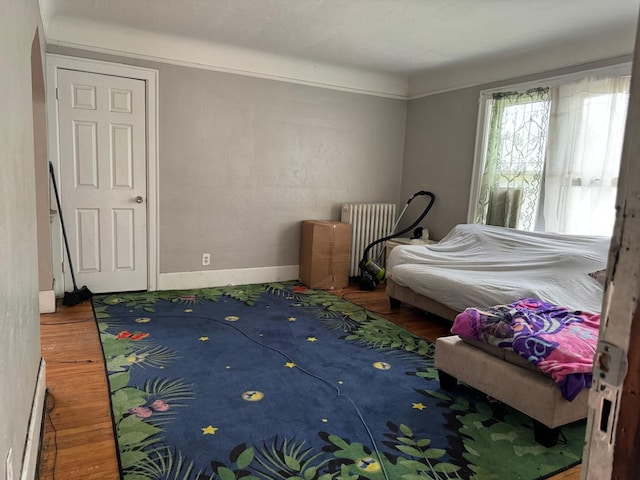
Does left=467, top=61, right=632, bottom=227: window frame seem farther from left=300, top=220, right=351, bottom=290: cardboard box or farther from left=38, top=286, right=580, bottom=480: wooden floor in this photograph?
left=38, top=286, right=580, bottom=480: wooden floor

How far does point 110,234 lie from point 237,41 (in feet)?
6.96

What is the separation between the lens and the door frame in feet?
12.0

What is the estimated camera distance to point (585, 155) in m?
3.51

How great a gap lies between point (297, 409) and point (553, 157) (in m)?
3.02

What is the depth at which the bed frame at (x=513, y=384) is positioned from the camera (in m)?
1.95

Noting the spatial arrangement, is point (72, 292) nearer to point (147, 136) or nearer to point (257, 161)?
point (147, 136)

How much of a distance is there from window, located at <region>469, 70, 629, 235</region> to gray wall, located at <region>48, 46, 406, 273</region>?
1.35 meters

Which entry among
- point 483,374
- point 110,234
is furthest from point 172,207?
point 483,374

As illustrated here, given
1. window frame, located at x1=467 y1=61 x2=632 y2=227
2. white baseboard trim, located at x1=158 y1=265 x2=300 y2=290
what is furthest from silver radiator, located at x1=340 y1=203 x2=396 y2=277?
window frame, located at x1=467 y1=61 x2=632 y2=227

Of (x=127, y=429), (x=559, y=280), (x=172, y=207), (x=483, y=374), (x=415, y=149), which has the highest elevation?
(x=415, y=149)

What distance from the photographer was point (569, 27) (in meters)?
3.27

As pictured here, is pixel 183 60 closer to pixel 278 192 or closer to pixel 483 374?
pixel 278 192

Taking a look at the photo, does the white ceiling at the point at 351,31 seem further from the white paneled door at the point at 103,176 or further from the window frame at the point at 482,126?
the white paneled door at the point at 103,176

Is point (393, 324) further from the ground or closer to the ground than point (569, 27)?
closer to the ground
